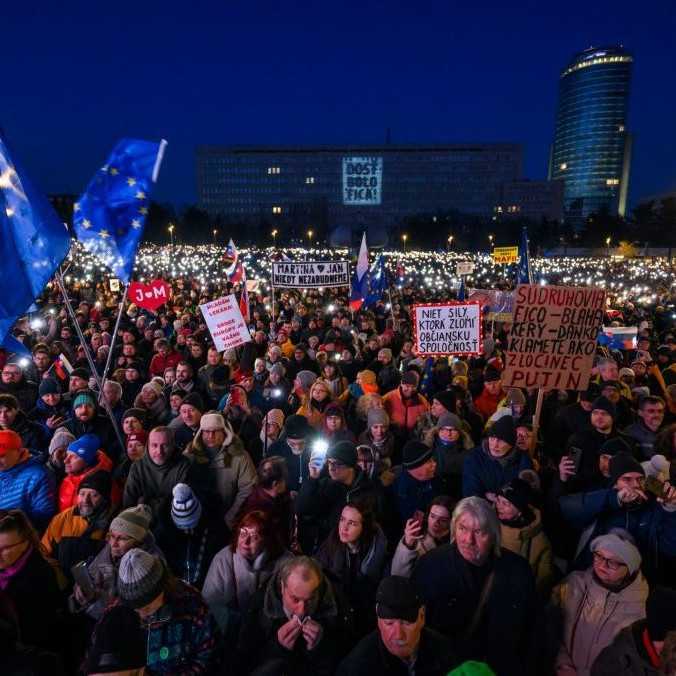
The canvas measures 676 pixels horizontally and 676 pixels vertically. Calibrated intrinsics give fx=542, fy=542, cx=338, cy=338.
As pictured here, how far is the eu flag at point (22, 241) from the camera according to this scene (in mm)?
3416

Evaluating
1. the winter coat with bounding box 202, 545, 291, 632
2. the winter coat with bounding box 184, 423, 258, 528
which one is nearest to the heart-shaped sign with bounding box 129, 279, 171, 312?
the winter coat with bounding box 184, 423, 258, 528

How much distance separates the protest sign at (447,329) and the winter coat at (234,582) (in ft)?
14.0

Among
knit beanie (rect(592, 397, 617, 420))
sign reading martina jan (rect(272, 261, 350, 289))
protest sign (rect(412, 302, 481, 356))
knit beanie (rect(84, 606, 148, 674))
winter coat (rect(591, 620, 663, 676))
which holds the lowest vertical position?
winter coat (rect(591, 620, 663, 676))

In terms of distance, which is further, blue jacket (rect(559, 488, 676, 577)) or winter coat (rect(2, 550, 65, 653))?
blue jacket (rect(559, 488, 676, 577))

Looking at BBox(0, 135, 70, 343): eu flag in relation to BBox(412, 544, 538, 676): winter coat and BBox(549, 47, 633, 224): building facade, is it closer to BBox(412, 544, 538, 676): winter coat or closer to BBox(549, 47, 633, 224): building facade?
BBox(412, 544, 538, 676): winter coat

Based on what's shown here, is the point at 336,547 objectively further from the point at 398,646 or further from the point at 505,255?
the point at 505,255

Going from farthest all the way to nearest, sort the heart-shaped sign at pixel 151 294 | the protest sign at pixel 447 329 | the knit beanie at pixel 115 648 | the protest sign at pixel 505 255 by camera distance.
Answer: the protest sign at pixel 505 255 → the heart-shaped sign at pixel 151 294 → the protest sign at pixel 447 329 → the knit beanie at pixel 115 648

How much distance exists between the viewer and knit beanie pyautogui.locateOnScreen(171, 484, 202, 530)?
300 cm

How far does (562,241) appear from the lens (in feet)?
235

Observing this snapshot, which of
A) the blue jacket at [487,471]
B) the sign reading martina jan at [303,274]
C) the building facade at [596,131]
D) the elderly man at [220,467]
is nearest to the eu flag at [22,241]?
the elderly man at [220,467]

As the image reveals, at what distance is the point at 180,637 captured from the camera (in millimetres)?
2270

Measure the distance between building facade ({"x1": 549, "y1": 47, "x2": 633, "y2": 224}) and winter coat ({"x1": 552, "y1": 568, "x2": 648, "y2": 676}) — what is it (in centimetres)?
13672

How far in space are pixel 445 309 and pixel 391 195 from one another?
116 metres

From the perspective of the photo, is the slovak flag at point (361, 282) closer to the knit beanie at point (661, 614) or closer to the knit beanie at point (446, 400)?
the knit beanie at point (446, 400)
